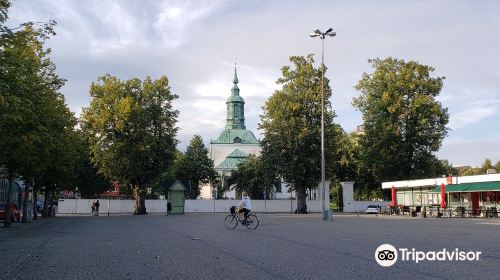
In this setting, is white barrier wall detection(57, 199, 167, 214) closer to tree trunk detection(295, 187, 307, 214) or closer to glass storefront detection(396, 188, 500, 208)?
tree trunk detection(295, 187, 307, 214)

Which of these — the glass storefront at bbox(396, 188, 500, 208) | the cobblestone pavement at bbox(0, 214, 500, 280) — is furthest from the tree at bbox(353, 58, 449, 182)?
the cobblestone pavement at bbox(0, 214, 500, 280)

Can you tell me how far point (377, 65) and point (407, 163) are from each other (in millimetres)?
12362

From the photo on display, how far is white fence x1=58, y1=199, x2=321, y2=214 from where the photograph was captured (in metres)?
66.6

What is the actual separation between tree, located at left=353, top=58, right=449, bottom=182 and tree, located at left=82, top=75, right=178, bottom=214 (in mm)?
23413

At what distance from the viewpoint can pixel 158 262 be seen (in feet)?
39.7

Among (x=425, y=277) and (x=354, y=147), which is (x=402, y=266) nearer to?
(x=425, y=277)

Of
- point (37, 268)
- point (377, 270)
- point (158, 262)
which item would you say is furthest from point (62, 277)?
point (377, 270)

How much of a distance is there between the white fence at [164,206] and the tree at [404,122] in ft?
48.2

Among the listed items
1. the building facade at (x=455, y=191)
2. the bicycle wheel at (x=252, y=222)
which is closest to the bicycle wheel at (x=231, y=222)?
the bicycle wheel at (x=252, y=222)

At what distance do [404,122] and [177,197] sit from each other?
2653cm

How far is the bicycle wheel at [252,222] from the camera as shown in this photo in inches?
1024

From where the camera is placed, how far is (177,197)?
5816cm

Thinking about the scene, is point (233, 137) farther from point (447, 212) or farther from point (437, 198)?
point (447, 212)

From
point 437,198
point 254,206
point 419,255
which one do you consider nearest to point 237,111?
point 254,206
